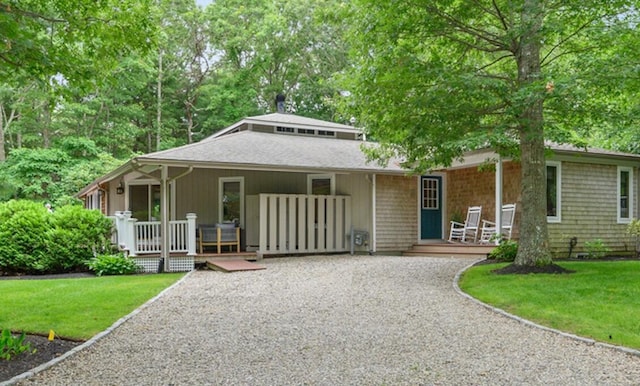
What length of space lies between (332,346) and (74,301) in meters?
4.22

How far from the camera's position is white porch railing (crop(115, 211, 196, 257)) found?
37.3ft

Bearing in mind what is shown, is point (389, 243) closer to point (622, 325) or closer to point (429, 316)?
point (429, 316)

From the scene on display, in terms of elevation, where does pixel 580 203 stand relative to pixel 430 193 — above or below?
below

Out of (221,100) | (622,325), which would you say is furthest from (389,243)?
(221,100)

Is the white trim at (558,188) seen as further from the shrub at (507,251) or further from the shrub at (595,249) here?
the shrub at (507,251)

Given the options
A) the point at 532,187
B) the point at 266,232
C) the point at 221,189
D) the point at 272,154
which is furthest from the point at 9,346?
the point at 221,189

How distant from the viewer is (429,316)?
21.2ft

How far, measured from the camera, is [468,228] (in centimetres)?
1393

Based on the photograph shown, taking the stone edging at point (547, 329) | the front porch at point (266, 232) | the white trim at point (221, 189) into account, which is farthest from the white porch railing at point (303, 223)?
the stone edging at point (547, 329)

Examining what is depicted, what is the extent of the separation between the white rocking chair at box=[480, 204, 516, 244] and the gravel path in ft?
16.1

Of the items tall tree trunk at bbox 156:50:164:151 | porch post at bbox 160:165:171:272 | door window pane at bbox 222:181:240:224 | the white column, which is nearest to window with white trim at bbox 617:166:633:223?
door window pane at bbox 222:181:240:224

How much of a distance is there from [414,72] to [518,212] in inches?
213

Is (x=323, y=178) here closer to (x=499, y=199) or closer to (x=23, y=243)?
(x=499, y=199)

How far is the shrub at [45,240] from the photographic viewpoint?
11391 mm
